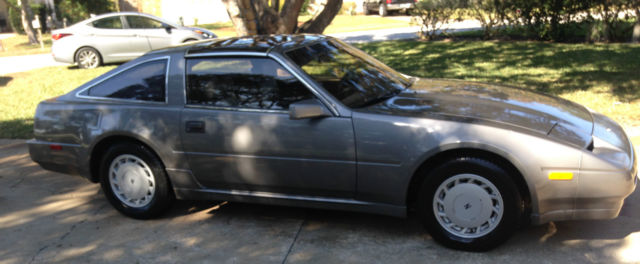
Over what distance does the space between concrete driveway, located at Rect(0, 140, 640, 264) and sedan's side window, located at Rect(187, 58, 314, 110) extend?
3.37 ft

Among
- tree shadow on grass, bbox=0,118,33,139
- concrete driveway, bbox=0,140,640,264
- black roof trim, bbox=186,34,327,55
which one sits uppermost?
black roof trim, bbox=186,34,327,55

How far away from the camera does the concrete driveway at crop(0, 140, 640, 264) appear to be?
408 centimetres

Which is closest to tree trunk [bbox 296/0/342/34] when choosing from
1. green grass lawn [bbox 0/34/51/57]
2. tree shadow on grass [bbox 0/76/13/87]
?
tree shadow on grass [bbox 0/76/13/87]

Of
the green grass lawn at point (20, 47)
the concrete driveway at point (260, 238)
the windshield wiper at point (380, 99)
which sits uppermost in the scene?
the windshield wiper at point (380, 99)

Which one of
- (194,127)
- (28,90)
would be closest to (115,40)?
(28,90)

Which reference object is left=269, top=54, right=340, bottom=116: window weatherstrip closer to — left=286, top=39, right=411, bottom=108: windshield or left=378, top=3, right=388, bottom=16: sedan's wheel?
left=286, top=39, right=411, bottom=108: windshield

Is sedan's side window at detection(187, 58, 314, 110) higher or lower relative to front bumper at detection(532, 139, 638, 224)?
higher

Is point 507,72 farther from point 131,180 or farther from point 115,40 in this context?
point 115,40

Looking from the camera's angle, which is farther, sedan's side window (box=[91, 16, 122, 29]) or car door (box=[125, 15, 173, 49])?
car door (box=[125, 15, 173, 49])

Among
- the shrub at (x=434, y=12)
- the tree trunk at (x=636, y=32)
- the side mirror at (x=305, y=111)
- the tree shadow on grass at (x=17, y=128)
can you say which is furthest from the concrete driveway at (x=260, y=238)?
the shrub at (x=434, y=12)

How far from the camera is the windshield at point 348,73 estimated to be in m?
4.52

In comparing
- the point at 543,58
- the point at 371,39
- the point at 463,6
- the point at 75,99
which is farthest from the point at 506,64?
the point at 75,99

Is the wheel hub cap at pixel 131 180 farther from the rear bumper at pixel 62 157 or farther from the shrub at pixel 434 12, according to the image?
the shrub at pixel 434 12

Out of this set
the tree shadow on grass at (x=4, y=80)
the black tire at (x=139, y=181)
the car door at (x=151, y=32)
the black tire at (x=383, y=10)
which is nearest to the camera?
the black tire at (x=139, y=181)
